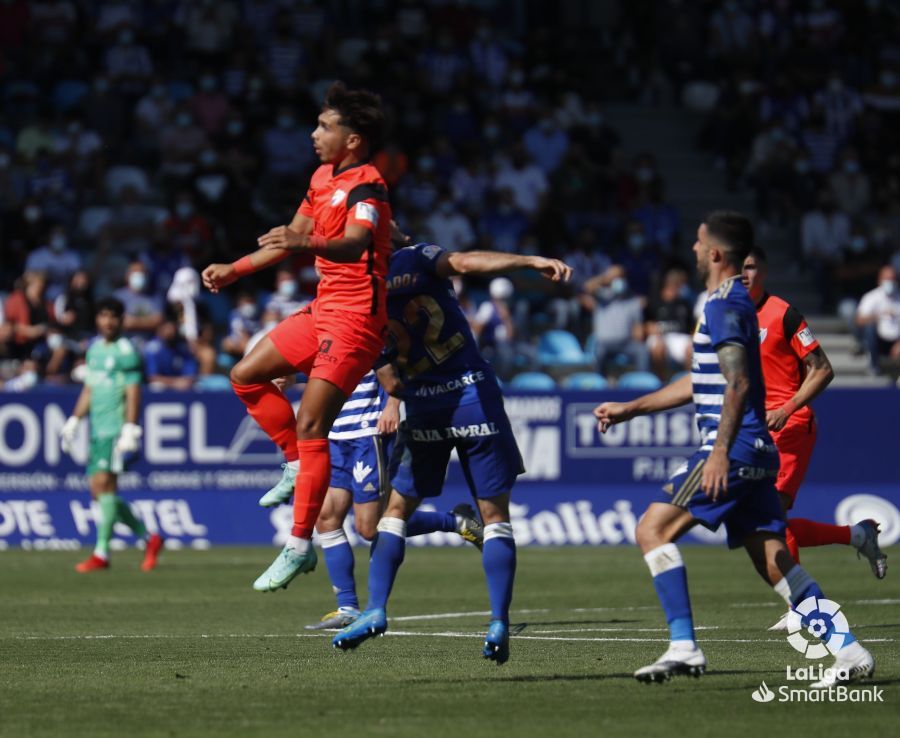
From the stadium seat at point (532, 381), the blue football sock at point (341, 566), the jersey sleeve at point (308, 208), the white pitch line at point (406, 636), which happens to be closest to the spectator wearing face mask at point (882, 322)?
A: the stadium seat at point (532, 381)

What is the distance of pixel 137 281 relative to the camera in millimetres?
23047

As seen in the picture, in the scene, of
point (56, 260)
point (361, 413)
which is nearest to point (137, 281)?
point (56, 260)

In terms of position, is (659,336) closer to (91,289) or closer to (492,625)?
(91,289)

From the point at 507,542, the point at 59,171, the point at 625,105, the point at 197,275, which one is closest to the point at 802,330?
the point at 507,542

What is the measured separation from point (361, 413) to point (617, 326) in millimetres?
12568

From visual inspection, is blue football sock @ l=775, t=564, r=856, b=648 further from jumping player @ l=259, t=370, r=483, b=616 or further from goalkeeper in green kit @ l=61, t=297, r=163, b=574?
goalkeeper in green kit @ l=61, t=297, r=163, b=574

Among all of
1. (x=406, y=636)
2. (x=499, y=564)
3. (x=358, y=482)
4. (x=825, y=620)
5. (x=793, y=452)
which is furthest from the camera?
(x=793, y=452)

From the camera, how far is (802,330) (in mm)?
12133

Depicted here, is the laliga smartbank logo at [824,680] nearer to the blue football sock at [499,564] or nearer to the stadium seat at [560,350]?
the blue football sock at [499,564]

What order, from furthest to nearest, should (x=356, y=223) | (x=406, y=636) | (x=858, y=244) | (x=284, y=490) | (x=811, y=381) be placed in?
1. (x=858, y=244)
2. (x=811, y=381)
3. (x=406, y=636)
4. (x=284, y=490)
5. (x=356, y=223)

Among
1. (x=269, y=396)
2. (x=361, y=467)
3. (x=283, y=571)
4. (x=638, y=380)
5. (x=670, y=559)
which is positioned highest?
(x=269, y=396)

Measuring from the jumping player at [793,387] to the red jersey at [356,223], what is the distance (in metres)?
2.92

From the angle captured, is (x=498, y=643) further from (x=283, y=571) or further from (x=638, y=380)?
(x=638, y=380)

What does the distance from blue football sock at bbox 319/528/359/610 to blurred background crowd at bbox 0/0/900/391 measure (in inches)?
424
